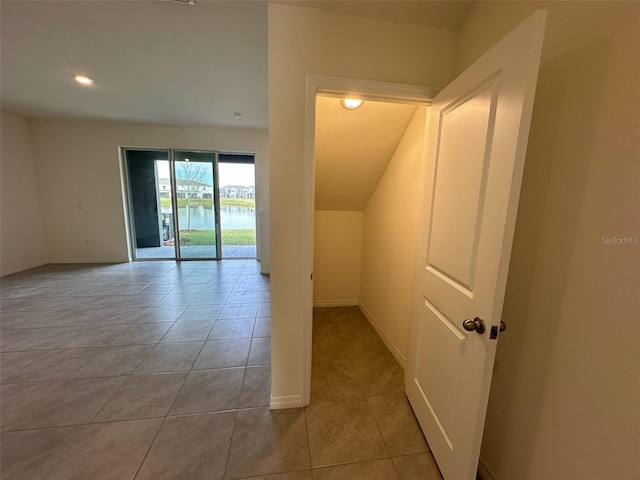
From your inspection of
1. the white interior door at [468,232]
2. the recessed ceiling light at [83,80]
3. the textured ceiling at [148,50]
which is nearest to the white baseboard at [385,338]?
the white interior door at [468,232]

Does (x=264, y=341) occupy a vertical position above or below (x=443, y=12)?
below

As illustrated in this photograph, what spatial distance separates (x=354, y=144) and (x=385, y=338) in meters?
1.88

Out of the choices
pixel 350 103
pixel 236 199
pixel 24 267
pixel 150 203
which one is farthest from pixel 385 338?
pixel 24 267

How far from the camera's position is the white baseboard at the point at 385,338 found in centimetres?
204

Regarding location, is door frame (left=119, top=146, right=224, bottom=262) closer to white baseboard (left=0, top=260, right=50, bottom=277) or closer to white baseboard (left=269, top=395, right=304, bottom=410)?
white baseboard (left=0, top=260, right=50, bottom=277)

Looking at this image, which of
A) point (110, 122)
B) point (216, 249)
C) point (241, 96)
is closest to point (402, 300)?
point (241, 96)

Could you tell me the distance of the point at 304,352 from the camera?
1552mm

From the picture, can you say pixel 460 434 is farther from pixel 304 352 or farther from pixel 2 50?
pixel 2 50

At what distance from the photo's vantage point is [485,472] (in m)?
1.22

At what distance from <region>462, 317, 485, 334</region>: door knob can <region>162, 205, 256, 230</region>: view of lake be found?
475 centimetres

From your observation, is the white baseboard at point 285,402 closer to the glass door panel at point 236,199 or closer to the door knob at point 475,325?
the door knob at point 475,325

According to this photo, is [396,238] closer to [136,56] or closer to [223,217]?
[136,56]

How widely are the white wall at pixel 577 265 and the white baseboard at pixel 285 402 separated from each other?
113 centimetres

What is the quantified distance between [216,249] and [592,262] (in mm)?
5394
